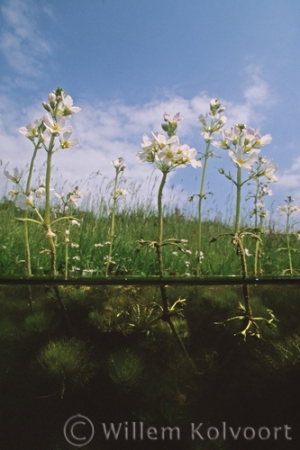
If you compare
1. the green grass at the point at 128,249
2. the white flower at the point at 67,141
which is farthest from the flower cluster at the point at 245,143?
the green grass at the point at 128,249

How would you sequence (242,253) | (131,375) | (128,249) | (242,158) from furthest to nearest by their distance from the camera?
(128,249) < (242,158) < (242,253) < (131,375)

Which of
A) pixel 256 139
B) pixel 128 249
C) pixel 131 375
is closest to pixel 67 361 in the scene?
Result: pixel 131 375

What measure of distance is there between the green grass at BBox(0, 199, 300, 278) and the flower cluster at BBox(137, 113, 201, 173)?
2.05ft

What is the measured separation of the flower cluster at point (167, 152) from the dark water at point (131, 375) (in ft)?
0.79

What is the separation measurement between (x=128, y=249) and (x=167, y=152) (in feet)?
2.95

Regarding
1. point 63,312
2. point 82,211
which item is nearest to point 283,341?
point 63,312

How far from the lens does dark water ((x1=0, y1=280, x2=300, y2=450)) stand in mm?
455

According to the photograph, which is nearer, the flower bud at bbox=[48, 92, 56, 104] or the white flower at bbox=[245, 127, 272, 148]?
the flower bud at bbox=[48, 92, 56, 104]

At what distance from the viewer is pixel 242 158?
75cm

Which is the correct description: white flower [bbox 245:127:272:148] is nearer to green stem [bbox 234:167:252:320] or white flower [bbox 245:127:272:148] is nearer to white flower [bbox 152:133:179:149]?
green stem [bbox 234:167:252:320]

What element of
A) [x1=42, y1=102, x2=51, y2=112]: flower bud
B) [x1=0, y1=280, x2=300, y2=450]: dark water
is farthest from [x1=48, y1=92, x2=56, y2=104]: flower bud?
[x1=0, y1=280, x2=300, y2=450]: dark water

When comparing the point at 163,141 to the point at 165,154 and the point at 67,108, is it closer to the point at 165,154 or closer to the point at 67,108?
the point at 165,154

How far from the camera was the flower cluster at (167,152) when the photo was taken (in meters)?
0.65

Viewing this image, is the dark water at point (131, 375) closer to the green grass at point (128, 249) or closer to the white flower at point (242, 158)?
the white flower at point (242, 158)
